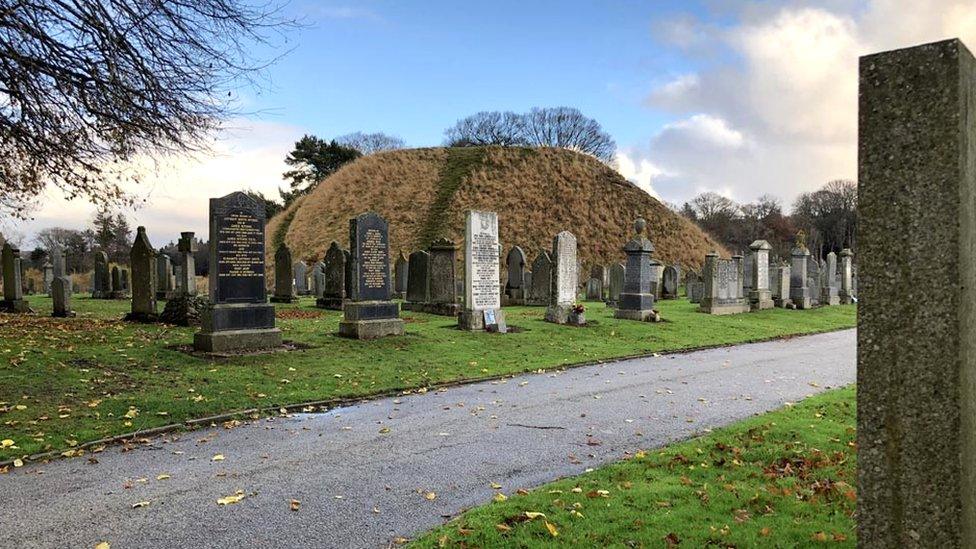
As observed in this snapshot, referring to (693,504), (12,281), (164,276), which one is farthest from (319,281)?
(693,504)

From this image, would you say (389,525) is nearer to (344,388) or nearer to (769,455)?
(769,455)

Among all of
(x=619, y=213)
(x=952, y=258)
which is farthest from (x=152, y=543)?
(x=619, y=213)

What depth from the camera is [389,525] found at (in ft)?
14.6

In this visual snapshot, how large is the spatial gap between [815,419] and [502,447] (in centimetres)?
359

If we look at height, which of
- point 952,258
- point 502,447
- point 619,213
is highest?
point 619,213

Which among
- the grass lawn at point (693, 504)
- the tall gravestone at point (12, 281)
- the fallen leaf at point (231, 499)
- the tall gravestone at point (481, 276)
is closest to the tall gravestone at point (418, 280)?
the tall gravestone at point (481, 276)

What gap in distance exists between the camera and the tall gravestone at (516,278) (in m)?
26.3

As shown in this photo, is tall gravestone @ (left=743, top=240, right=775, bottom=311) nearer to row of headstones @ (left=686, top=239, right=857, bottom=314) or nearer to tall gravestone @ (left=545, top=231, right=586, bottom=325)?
row of headstones @ (left=686, top=239, right=857, bottom=314)

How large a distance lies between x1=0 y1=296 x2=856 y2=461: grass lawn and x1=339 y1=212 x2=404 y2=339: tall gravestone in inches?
18.5

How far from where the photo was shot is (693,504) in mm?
4484

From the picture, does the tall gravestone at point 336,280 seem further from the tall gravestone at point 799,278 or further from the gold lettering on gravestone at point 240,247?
the tall gravestone at point 799,278

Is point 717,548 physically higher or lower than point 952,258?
lower

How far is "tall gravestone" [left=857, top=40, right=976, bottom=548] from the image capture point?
234cm

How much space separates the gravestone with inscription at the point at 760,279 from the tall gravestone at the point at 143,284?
20963 mm
